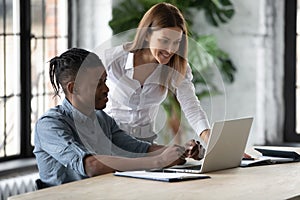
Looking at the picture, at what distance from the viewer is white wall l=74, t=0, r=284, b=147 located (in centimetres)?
593

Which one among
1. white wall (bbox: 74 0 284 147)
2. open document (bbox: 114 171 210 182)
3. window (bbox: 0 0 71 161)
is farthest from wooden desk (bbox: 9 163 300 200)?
white wall (bbox: 74 0 284 147)

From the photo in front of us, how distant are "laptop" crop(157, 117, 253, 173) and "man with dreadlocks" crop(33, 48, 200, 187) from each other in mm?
99

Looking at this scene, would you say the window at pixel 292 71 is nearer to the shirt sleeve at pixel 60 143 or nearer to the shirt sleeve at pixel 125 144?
the shirt sleeve at pixel 125 144

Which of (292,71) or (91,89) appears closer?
(91,89)

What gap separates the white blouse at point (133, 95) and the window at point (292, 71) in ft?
6.77

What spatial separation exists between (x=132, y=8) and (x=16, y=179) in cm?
159

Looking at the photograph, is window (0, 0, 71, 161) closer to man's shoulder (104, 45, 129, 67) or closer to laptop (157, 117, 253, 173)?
man's shoulder (104, 45, 129, 67)

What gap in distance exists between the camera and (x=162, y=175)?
335cm

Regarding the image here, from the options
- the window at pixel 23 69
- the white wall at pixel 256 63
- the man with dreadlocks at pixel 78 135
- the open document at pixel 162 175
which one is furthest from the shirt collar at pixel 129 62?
the white wall at pixel 256 63

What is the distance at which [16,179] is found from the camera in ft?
15.9

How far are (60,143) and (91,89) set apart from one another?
0.97ft

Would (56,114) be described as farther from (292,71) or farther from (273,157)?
(292,71)

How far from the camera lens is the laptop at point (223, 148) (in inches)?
135

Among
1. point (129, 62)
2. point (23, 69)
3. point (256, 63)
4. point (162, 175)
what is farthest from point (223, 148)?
point (256, 63)
